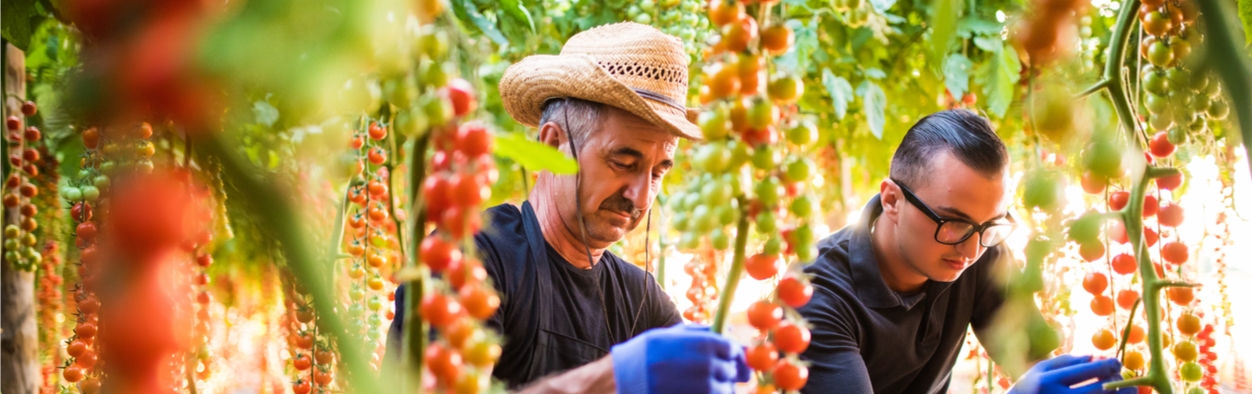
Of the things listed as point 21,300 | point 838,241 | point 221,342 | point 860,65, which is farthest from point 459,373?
point 860,65

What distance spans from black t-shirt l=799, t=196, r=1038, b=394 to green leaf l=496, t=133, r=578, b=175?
1234 mm

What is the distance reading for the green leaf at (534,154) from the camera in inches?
9.7

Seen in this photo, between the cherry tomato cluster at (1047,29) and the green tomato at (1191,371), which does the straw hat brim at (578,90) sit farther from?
the cherry tomato cluster at (1047,29)

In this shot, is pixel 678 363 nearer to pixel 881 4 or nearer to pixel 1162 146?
pixel 1162 146

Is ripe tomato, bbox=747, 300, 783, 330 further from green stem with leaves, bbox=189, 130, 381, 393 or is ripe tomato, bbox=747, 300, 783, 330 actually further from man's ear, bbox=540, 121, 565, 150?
man's ear, bbox=540, 121, 565, 150

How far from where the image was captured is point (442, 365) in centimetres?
27

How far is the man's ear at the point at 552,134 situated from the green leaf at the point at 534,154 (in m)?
1.20

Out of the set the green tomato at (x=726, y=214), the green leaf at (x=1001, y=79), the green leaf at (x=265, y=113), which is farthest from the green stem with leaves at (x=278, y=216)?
the green leaf at (x=1001, y=79)

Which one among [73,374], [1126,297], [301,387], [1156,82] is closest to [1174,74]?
[1156,82]

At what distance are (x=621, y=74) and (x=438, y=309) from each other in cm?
114

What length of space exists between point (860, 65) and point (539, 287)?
1.06 m

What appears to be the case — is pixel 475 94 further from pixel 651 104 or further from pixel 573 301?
pixel 573 301

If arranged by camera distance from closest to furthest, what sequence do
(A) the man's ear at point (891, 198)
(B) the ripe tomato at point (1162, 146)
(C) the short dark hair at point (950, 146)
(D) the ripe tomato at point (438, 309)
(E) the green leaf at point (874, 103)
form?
1. (D) the ripe tomato at point (438, 309)
2. (B) the ripe tomato at point (1162, 146)
3. (C) the short dark hair at point (950, 146)
4. (A) the man's ear at point (891, 198)
5. (E) the green leaf at point (874, 103)

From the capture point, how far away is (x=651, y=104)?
1298 mm
